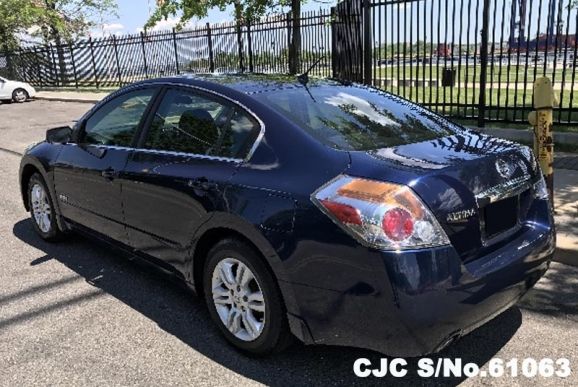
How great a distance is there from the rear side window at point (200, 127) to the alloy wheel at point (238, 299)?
64 cm

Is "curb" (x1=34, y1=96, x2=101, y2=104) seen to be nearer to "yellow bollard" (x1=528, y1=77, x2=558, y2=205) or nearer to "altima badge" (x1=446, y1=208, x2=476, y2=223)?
"yellow bollard" (x1=528, y1=77, x2=558, y2=205)

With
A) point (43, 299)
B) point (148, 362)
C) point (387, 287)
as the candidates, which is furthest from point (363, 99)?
point (43, 299)

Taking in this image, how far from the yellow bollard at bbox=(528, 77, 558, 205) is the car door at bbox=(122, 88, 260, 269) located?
8.59 ft

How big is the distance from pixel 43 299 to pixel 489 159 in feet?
10.7

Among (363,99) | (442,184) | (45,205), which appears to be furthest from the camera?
(45,205)

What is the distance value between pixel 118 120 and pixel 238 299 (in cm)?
193

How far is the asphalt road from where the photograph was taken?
3039 mm

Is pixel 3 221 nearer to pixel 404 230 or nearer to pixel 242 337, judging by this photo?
pixel 242 337

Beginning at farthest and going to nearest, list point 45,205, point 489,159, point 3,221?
point 3,221 → point 45,205 → point 489,159

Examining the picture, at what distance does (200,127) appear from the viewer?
3482 millimetres

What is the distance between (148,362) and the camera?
3.20 metres

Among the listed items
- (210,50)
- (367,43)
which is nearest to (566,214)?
(367,43)

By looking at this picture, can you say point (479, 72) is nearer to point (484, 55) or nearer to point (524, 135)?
point (484, 55)

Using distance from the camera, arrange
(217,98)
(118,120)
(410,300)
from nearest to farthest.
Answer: (410,300) → (217,98) → (118,120)
